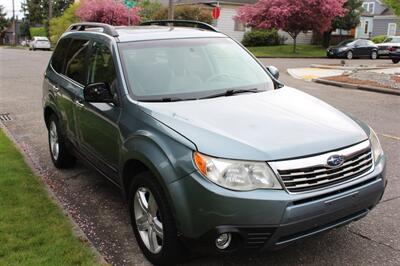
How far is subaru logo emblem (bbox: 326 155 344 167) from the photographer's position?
3.23 metres

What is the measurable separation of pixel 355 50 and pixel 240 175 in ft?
106

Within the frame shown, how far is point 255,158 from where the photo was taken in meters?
3.08

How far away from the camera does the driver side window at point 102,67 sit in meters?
4.33

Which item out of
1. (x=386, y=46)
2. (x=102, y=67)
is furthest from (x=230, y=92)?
(x=386, y=46)

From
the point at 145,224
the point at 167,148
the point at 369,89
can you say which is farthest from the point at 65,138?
the point at 369,89

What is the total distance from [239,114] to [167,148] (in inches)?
26.4

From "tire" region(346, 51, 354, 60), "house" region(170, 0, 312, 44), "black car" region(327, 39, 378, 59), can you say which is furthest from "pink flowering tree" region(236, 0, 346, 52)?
"house" region(170, 0, 312, 44)

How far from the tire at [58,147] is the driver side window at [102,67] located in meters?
1.24

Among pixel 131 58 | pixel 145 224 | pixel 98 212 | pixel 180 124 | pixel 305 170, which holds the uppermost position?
pixel 131 58

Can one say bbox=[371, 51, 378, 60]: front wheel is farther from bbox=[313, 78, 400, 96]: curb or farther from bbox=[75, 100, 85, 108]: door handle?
bbox=[75, 100, 85, 108]: door handle

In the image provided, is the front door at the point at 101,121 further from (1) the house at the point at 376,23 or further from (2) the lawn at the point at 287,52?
(1) the house at the point at 376,23

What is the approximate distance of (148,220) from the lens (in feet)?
12.1

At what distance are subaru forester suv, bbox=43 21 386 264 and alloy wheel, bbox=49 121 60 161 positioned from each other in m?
1.15

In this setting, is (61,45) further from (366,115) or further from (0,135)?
(366,115)
